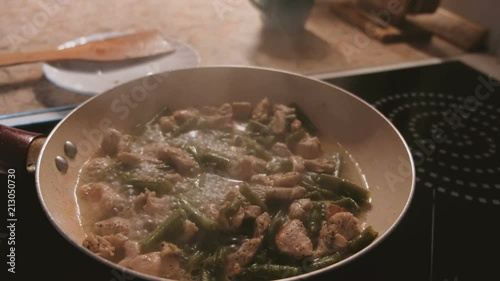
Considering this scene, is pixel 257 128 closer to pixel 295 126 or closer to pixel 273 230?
pixel 295 126

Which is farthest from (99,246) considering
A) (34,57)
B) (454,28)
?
(454,28)

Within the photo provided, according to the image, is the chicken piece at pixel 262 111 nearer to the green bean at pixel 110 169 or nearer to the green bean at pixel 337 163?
the green bean at pixel 337 163

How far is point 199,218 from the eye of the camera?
800mm

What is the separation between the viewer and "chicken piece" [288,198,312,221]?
84 cm

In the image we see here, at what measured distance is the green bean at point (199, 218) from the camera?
2.59ft

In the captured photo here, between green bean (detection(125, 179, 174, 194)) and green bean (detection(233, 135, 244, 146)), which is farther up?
green bean (detection(233, 135, 244, 146))

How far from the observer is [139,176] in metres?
0.92

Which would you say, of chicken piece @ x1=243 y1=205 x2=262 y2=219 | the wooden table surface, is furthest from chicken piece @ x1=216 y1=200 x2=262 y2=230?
the wooden table surface

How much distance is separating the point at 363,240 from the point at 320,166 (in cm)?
23

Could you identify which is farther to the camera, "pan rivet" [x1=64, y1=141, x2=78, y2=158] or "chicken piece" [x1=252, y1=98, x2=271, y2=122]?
"chicken piece" [x1=252, y1=98, x2=271, y2=122]

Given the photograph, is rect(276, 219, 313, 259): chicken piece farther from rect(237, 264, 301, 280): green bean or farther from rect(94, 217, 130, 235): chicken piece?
rect(94, 217, 130, 235): chicken piece

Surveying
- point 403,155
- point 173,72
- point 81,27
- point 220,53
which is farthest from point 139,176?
point 81,27

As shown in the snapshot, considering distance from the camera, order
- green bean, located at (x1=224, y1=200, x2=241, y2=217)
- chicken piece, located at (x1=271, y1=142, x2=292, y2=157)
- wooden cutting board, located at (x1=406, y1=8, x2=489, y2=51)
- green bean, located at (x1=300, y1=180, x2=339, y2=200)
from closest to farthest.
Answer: green bean, located at (x1=224, y1=200, x2=241, y2=217)
green bean, located at (x1=300, y1=180, x2=339, y2=200)
chicken piece, located at (x1=271, y1=142, x2=292, y2=157)
wooden cutting board, located at (x1=406, y1=8, x2=489, y2=51)

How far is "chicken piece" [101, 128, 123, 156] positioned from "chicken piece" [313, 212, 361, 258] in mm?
452
